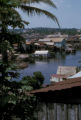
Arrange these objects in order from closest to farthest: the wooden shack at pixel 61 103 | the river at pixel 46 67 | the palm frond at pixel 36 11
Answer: the wooden shack at pixel 61 103 < the palm frond at pixel 36 11 < the river at pixel 46 67

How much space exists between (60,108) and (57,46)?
209 ft

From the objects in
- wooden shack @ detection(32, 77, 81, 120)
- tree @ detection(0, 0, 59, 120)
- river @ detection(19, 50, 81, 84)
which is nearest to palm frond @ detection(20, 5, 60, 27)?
tree @ detection(0, 0, 59, 120)

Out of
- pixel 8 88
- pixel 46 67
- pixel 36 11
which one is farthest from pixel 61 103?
pixel 46 67

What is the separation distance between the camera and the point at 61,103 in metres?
2.50

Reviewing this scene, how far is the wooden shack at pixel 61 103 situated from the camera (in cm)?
240

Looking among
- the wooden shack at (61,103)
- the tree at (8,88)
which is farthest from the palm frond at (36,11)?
the wooden shack at (61,103)

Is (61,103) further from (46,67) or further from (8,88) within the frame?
(46,67)

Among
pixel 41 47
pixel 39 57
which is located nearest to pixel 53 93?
pixel 39 57

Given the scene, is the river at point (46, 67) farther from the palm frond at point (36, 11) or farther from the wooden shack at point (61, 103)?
the wooden shack at point (61, 103)

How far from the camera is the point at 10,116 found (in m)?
3.46

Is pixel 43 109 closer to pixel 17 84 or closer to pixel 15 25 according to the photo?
pixel 17 84

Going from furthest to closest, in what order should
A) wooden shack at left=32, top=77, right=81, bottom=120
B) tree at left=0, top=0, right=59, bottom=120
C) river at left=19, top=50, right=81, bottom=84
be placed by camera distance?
river at left=19, top=50, right=81, bottom=84, tree at left=0, top=0, right=59, bottom=120, wooden shack at left=32, top=77, right=81, bottom=120

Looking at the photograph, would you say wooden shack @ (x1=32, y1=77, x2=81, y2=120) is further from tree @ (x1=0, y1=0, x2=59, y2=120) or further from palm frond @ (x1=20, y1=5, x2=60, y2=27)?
palm frond @ (x1=20, y1=5, x2=60, y2=27)

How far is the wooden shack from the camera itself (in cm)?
240
